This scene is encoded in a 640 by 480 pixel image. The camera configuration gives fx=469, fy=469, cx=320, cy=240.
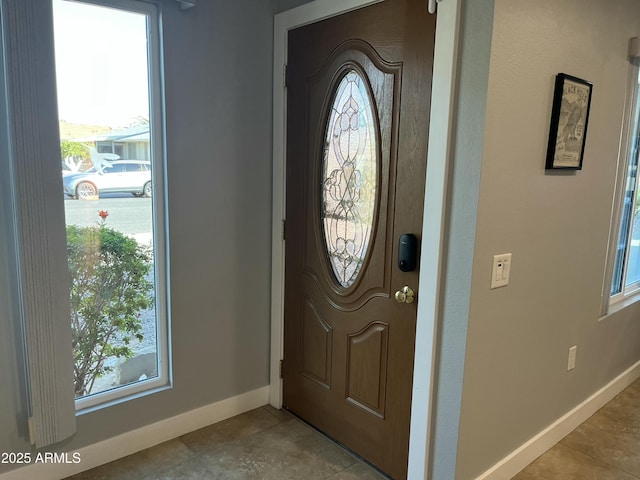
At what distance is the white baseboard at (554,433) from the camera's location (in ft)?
6.83

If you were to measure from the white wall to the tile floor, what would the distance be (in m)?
0.21

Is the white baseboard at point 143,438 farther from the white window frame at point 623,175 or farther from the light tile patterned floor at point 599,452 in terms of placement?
the white window frame at point 623,175

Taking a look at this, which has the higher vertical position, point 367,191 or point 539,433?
point 367,191

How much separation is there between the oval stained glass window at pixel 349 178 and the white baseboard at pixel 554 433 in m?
1.05

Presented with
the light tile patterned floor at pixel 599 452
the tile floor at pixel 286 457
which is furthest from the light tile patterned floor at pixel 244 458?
the light tile patterned floor at pixel 599 452

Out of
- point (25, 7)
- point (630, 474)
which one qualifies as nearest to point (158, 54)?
point (25, 7)

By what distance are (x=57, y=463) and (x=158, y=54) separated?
6.11 ft

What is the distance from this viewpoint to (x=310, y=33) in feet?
7.48

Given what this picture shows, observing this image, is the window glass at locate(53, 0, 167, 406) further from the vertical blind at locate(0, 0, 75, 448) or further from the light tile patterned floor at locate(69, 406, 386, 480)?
the light tile patterned floor at locate(69, 406, 386, 480)

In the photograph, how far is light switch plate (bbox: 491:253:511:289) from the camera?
1.78 meters

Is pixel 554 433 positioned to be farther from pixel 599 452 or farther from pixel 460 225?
pixel 460 225

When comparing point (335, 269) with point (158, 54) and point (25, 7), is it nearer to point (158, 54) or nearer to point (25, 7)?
point (158, 54)

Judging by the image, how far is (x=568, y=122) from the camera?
6.39 feet

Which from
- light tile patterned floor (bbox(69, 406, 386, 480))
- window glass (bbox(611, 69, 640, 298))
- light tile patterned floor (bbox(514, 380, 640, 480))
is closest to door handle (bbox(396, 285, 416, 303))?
light tile patterned floor (bbox(69, 406, 386, 480))
